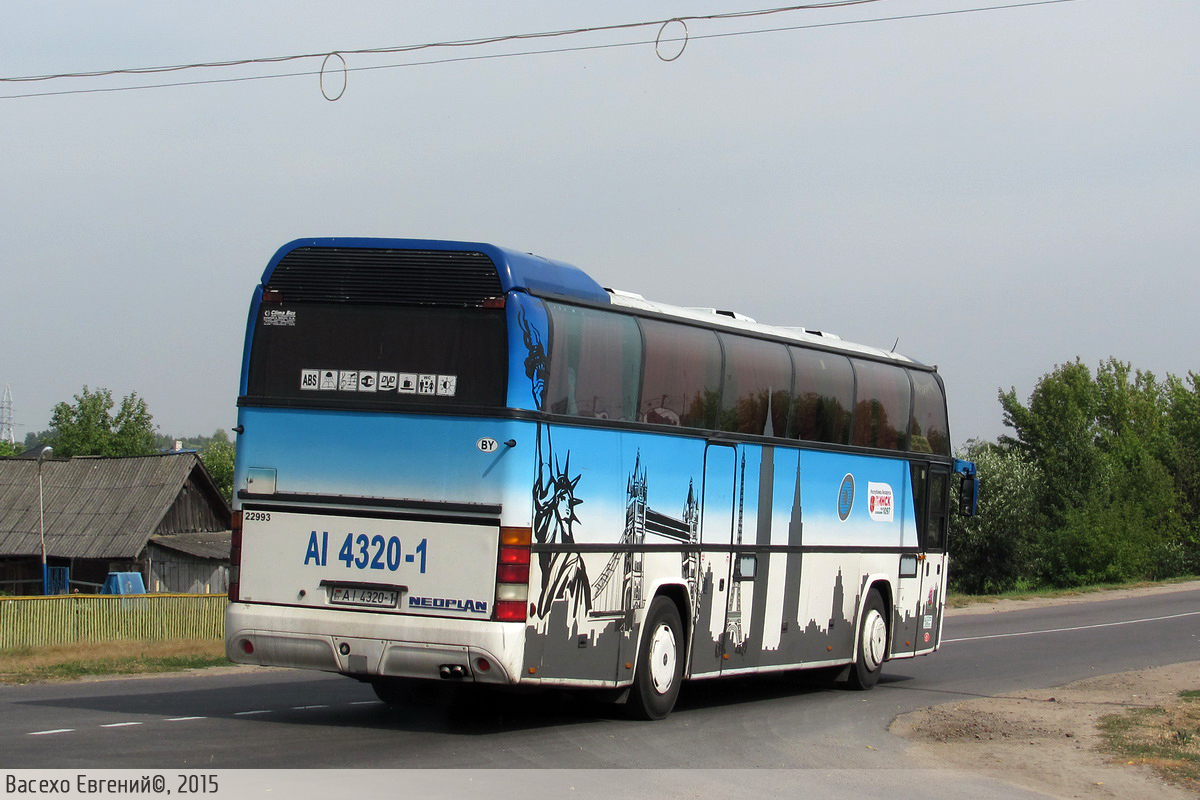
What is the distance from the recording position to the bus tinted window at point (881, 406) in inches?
626

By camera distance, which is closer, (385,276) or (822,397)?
(385,276)

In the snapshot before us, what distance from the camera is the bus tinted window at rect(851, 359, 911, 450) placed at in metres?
15.9

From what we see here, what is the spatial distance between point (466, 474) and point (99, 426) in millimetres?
93599

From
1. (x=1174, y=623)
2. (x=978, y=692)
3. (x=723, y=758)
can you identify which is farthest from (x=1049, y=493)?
(x=723, y=758)

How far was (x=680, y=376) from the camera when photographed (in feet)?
41.1

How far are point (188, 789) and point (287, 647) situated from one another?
2.79 meters

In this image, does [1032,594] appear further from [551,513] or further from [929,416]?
[551,513]

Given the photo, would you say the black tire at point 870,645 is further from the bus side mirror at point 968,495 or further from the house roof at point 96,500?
the house roof at point 96,500

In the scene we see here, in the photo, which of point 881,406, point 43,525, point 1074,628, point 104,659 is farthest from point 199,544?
point 881,406

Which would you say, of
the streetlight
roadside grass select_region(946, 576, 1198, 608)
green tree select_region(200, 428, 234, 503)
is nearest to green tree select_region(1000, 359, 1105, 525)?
roadside grass select_region(946, 576, 1198, 608)

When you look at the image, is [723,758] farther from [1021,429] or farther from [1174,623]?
[1021,429]

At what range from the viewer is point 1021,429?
3920 inches

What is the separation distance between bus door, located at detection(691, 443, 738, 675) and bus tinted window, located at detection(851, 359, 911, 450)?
2.90 meters

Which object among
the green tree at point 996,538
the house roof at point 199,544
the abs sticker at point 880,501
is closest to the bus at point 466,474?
the abs sticker at point 880,501
